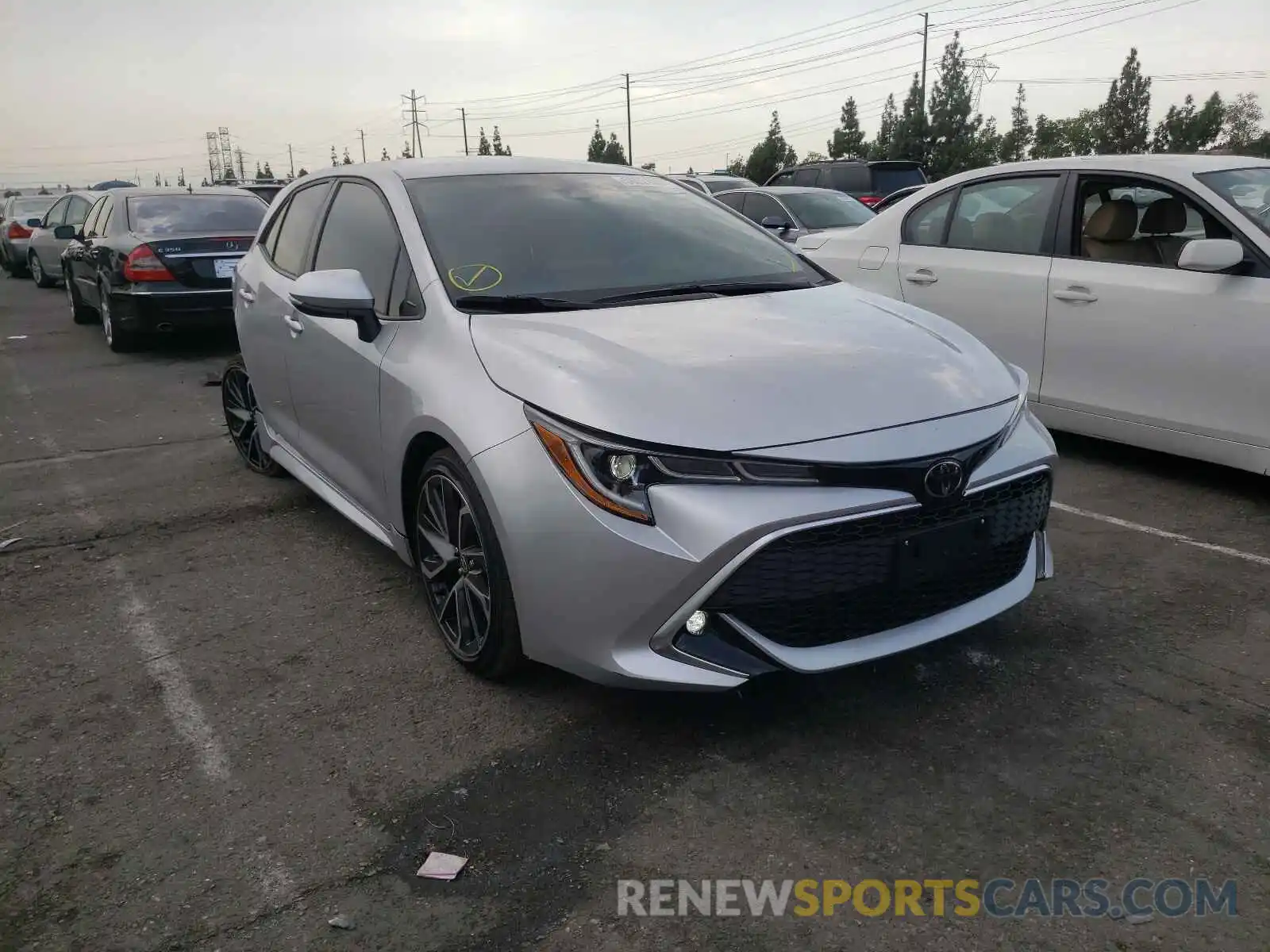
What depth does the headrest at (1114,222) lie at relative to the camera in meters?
5.37

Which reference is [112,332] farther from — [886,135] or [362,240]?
[886,135]

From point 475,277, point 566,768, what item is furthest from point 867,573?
point 475,277

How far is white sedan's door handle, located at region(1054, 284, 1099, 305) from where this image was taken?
529 centimetres

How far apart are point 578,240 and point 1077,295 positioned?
9.67 ft

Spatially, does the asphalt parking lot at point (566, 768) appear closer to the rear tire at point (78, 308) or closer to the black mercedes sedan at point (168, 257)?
the black mercedes sedan at point (168, 257)

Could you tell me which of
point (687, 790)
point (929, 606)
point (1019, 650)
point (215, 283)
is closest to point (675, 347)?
point (929, 606)

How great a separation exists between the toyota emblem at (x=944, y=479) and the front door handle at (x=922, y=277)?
3654 mm

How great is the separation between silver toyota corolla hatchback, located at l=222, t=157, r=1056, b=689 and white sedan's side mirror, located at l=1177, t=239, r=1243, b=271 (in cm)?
183

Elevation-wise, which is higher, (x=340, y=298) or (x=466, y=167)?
(x=466, y=167)

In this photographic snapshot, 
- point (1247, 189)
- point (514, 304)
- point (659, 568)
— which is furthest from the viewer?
point (1247, 189)

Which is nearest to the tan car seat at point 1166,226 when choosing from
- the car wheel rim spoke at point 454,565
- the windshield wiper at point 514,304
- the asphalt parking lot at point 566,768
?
the asphalt parking lot at point 566,768

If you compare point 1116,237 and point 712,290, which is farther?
point 1116,237

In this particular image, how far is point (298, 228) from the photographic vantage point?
4.71 meters

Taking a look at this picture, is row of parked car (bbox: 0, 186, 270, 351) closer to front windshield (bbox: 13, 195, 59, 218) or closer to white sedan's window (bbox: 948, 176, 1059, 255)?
white sedan's window (bbox: 948, 176, 1059, 255)
